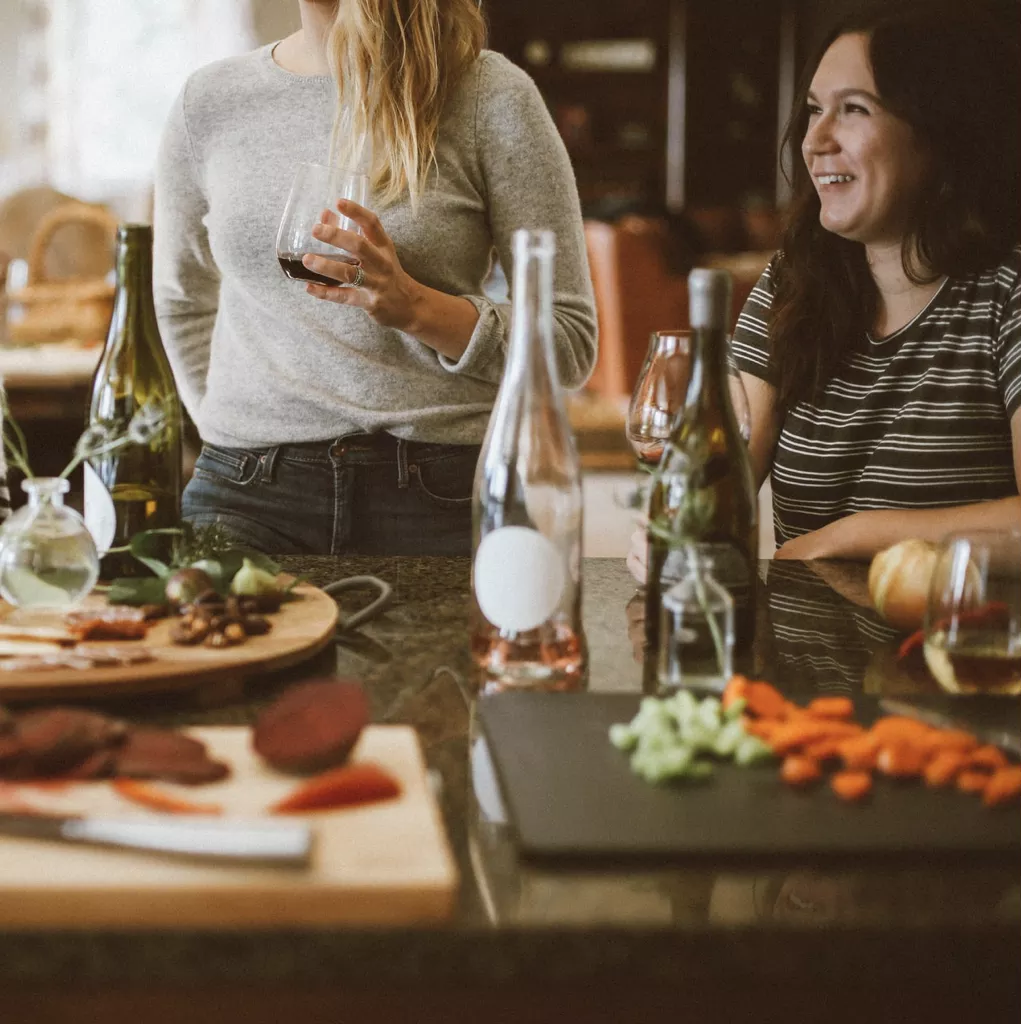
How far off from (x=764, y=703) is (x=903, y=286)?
36.6 inches

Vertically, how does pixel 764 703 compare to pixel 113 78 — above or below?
below

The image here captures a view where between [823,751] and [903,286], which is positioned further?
[903,286]

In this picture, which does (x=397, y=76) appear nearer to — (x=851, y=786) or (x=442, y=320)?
(x=442, y=320)

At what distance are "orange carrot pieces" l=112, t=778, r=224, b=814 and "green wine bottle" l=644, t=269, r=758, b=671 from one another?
374 mm

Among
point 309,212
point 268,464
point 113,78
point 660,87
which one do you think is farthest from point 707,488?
point 660,87

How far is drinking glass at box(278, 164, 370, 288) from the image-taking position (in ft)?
3.98

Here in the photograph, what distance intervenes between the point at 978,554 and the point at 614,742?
0.27 metres

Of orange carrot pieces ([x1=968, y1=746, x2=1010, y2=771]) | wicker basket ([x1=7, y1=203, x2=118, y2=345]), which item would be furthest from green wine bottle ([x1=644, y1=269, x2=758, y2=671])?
wicker basket ([x1=7, y1=203, x2=118, y2=345])

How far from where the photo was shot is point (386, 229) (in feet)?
5.22

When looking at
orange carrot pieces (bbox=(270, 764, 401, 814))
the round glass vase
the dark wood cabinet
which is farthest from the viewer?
the dark wood cabinet

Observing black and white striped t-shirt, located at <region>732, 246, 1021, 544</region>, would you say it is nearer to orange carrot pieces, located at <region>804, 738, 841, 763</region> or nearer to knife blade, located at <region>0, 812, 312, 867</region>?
orange carrot pieces, located at <region>804, 738, 841, 763</region>

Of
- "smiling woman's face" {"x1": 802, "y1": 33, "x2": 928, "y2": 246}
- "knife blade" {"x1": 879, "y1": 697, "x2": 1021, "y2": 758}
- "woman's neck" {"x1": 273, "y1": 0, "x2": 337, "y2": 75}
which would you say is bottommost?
"knife blade" {"x1": 879, "y1": 697, "x2": 1021, "y2": 758}

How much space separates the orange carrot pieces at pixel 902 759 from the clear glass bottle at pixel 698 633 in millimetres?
154

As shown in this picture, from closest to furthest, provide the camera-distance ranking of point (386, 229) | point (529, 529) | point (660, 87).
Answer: point (529, 529), point (386, 229), point (660, 87)
